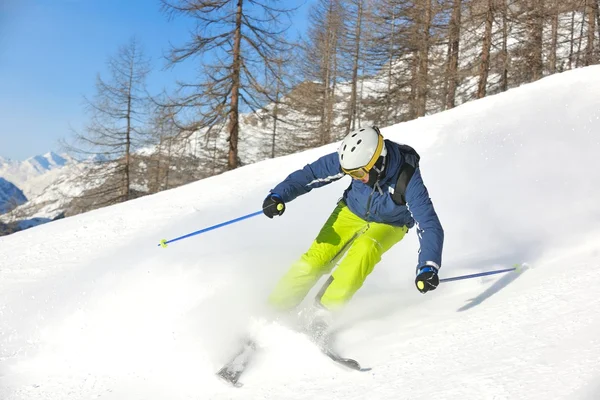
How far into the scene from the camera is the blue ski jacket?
3396mm

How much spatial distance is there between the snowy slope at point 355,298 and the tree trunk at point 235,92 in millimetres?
6947

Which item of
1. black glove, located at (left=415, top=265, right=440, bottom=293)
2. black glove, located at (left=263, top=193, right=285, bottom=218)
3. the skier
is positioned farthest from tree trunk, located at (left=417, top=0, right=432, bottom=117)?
black glove, located at (left=415, top=265, right=440, bottom=293)

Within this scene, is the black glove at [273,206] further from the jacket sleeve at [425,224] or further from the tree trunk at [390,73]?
the tree trunk at [390,73]

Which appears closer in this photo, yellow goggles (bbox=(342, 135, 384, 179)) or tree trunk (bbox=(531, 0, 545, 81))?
yellow goggles (bbox=(342, 135, 384, 179))

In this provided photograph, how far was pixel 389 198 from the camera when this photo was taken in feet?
12.4

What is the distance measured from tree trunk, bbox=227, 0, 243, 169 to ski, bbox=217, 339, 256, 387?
12.3 m

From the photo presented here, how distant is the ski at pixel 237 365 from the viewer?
3154 millimetres

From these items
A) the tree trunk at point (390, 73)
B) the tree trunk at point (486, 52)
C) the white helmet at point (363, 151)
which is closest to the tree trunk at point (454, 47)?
the tree trunk at point (486, 52)

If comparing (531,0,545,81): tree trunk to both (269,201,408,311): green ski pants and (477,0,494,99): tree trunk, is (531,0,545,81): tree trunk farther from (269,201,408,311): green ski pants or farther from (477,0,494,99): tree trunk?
(269,201,408,311): green ski pants

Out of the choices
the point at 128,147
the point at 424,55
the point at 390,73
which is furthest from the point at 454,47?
the point at 128,147

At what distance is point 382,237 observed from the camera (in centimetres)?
383

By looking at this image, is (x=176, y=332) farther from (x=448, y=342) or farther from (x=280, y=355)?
(x=448, y=342)

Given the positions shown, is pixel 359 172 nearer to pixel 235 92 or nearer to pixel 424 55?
pixel 235 92

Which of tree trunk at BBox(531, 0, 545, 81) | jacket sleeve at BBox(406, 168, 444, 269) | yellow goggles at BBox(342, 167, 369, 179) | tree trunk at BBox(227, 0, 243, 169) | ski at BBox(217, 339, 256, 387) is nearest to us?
ski at BBox(217, 339, 256, 387)
